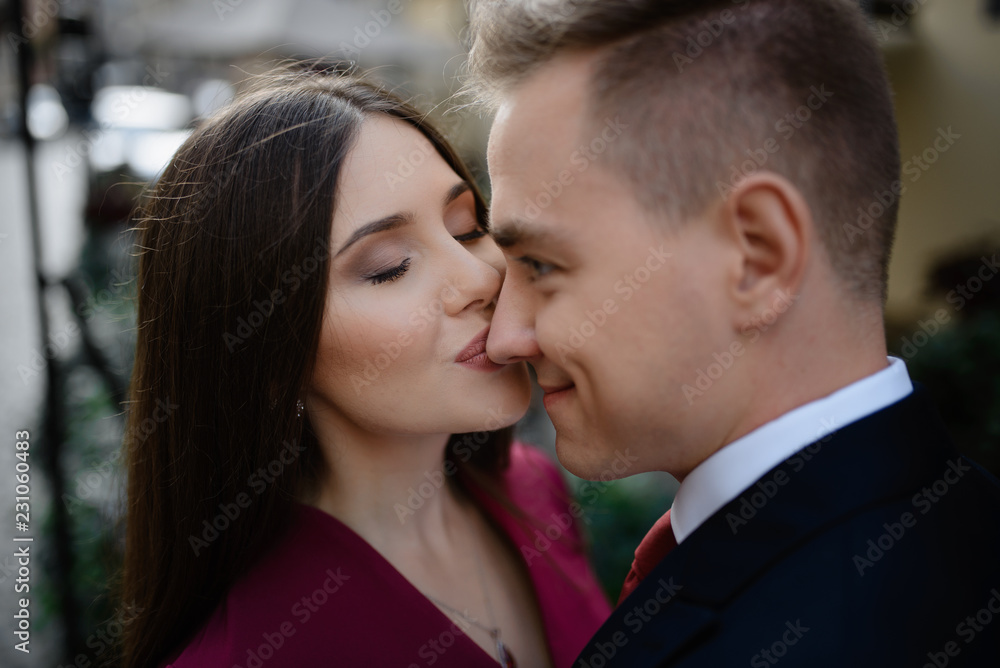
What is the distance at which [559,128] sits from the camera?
1328 mm

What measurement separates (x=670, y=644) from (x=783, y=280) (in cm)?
63

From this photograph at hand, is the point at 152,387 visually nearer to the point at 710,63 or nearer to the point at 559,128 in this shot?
the point at 559,128

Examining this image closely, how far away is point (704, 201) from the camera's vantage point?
124 cm

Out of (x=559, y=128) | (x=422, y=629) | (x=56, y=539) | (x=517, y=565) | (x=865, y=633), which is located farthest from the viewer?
(x=56, y=539)

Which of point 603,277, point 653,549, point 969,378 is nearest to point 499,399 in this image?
point 653,549

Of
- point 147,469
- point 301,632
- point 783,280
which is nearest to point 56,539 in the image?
point 147,469
